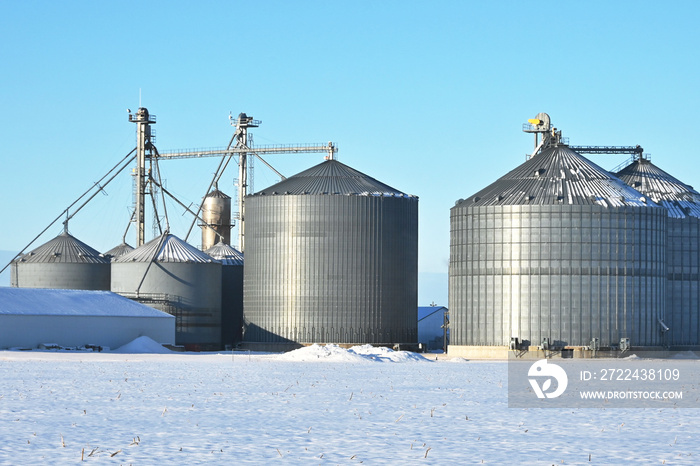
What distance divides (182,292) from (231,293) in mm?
8326

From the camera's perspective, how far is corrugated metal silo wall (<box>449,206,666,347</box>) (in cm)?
9362

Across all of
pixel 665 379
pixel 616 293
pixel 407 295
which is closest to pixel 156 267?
pixel 407 295

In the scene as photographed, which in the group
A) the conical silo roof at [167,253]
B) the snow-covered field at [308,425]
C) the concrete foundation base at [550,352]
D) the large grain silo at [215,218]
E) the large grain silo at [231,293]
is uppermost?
the large grain silo at [215,218]

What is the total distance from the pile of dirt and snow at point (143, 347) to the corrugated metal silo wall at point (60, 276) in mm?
25061

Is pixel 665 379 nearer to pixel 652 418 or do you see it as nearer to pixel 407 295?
pixel 652 418

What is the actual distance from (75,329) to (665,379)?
2027 inches

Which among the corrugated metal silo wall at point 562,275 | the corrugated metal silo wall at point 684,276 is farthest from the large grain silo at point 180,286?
the corrugated metal silo wall at point 684,276

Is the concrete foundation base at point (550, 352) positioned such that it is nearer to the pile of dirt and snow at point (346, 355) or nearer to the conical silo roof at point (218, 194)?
the pile of dirt and snow at point (346, 355)

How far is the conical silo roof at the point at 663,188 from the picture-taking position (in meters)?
108

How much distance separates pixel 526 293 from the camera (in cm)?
9406

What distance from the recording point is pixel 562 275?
308ft

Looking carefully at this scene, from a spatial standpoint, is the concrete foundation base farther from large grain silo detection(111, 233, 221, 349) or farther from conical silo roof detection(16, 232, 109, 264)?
conical silo roof detection(16, 232, 109, 264)

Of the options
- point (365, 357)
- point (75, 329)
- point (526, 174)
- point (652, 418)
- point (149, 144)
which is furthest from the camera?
point (149, 144)

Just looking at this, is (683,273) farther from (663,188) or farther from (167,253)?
(167,253)
